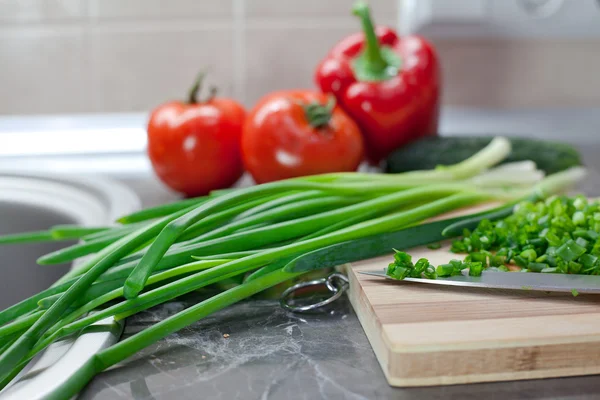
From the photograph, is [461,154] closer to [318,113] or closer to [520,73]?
[318,113]

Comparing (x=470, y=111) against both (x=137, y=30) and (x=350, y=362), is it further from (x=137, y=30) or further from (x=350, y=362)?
(x=350, y=362)

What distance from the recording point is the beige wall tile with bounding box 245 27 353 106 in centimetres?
133

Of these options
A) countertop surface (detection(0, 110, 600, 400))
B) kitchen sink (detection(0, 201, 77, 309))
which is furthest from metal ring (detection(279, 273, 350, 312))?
kitchen sink (detection(0, 201, 77, 309))

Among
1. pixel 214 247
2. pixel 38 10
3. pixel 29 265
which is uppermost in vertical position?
pixel 38 10

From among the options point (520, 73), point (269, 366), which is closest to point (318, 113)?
point (269, 366)

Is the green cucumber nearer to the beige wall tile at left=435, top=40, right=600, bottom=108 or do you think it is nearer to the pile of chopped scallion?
the pile of chopped scallion

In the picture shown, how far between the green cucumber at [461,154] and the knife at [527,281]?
40 cm

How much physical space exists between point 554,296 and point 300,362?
0.23m

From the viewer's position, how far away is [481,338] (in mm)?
516

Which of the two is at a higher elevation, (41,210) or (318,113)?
(318,113)

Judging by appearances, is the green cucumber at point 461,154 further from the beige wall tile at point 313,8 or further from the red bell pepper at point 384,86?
the beige wall tile at point 313,8

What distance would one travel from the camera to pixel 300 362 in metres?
0.55

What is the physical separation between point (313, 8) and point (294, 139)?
50 cm

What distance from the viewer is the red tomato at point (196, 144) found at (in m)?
0.96
